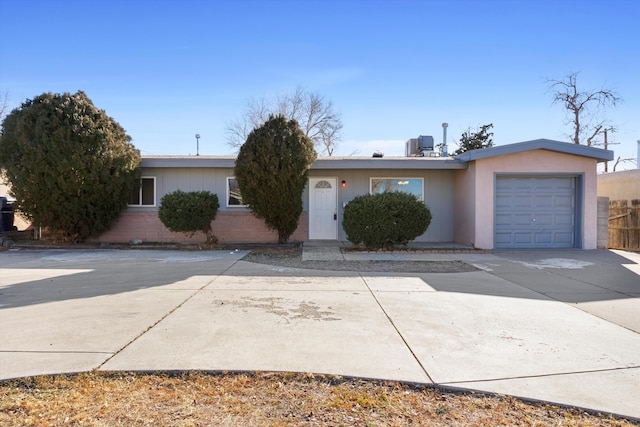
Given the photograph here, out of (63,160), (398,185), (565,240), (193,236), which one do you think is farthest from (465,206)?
(63,160)

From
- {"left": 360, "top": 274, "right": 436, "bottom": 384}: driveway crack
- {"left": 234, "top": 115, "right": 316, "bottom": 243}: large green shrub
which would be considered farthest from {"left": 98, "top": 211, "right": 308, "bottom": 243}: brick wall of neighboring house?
{"left": 360, "top": 274, "right": 436, "bottom": 384}: driveway crack

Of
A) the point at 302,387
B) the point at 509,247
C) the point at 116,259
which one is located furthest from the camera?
the point at 509,247

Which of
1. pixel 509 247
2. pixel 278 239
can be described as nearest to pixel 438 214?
pixel 509 247

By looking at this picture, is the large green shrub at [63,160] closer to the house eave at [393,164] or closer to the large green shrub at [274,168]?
the large green shrub at [274,168]

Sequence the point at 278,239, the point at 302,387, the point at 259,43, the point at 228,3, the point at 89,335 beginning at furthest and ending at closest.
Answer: the point at 259,43 → the point at 278,239 → the point at 228,3 → the point at 89,335 → the point at 302,387

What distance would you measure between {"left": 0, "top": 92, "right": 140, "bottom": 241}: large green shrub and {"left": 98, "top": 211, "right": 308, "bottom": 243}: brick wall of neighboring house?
121cm

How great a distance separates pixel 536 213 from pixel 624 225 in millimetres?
3679

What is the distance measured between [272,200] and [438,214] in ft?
19.8

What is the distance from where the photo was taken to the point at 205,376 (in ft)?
11.8

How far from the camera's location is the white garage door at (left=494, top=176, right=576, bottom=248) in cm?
1324

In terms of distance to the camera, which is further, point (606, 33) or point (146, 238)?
point (146, 238)

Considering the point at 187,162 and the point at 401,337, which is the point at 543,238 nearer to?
the point at 401,337

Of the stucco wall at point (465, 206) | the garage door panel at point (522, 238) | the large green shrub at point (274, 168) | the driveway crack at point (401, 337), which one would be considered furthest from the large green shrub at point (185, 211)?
the garage door panel at point (522, 238)

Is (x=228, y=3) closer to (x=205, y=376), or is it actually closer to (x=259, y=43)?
(x=259, y=43)
